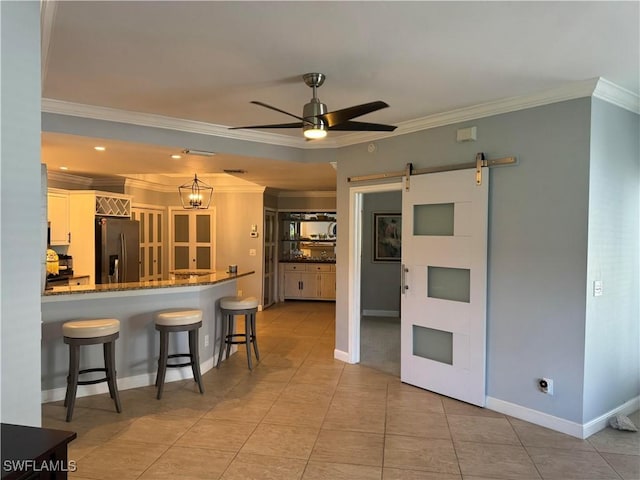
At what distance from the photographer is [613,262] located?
3354 mm

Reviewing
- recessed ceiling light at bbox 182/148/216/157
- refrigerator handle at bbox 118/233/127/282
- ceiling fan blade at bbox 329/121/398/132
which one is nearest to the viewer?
ceiling fan blade at bbox 329/121/398/132

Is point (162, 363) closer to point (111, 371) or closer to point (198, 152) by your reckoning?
point (111, 371)

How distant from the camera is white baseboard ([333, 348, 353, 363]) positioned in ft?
16.3

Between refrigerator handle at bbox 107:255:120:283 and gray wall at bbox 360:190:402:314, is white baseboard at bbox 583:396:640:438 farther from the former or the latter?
refrigerator handle at bbox 107:255:120:283

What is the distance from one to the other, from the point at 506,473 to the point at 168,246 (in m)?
7.55

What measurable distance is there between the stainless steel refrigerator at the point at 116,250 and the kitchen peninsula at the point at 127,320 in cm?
276

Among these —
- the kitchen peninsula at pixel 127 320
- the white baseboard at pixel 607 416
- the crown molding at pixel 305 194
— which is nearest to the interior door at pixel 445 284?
the white baseboard at pixel 607 416

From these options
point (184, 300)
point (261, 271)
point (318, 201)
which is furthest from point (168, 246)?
point (184, 300)

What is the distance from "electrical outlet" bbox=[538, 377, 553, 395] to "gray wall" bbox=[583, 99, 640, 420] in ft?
0.76

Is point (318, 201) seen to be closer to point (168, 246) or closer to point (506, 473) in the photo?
point (168, 246)

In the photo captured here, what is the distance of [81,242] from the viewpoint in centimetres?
662

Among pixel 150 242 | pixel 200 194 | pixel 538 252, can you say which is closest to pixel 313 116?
pixel 538 252

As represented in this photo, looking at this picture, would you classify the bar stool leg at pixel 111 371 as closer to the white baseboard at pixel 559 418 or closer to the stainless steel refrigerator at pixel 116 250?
the white baseboard at pixel 559 418

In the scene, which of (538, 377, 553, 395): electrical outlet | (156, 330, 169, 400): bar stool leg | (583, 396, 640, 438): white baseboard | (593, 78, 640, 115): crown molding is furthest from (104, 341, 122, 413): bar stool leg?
(593, 78, 640, 115): crown molding
